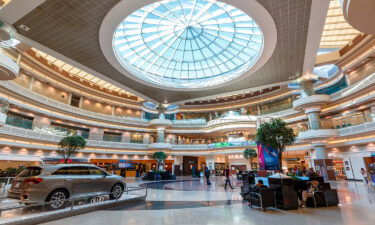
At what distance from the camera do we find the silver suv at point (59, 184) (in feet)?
19.7

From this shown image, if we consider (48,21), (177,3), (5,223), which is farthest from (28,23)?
(5,223)

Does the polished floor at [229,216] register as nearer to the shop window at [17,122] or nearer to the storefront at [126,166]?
the shop window at [17,122]

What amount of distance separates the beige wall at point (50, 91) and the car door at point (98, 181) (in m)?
21.4

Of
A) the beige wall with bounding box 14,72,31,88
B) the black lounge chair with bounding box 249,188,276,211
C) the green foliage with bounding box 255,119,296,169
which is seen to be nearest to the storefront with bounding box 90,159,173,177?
the beige wall with bounding box 14,72,31,88

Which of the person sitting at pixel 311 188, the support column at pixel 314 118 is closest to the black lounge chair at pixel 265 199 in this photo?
the person sitting at pixel 311 188

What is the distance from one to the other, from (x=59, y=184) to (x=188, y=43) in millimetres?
18709

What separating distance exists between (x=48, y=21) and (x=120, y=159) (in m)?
20.9

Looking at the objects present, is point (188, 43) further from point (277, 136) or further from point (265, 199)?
point (265, 199)

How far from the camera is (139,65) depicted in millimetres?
22375

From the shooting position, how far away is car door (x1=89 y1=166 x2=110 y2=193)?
7589 mm

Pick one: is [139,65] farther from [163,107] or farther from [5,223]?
[5,223]

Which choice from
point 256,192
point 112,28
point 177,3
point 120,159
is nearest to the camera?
point 256,192

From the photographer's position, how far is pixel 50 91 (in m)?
25.6

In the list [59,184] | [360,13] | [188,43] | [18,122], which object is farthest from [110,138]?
[360,13]
